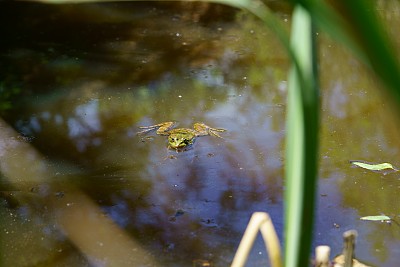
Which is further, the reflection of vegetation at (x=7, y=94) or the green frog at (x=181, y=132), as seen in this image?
the reflection of vegetation at (x=7, y=94)

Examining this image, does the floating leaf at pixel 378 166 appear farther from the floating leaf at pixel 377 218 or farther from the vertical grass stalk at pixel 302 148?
A: the vertical grass stalk at pixel 302 148

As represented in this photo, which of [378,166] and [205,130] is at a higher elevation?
[378,166]

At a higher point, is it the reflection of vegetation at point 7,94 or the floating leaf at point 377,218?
the floating leaf at point 377,218

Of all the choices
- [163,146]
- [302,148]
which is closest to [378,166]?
[163,146]

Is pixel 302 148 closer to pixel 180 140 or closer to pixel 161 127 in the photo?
pixel 180 140

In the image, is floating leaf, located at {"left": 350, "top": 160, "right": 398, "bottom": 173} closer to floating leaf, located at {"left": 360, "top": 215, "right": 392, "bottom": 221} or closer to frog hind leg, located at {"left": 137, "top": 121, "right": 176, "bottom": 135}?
floating leaf, located at {"left": 360, "top": 215, "right": 392, "bottom": 221}

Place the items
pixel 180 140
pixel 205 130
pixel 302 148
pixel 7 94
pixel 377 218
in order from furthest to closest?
1. pixel 7 94
2. pixel 205 130
3. pixel 180 140
4. pixel 377 218
5. pixel 302 148

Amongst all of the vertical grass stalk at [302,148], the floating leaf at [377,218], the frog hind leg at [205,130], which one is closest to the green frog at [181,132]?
the frog hind leg at [205,130]

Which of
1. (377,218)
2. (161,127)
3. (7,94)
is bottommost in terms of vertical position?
(7,94)
